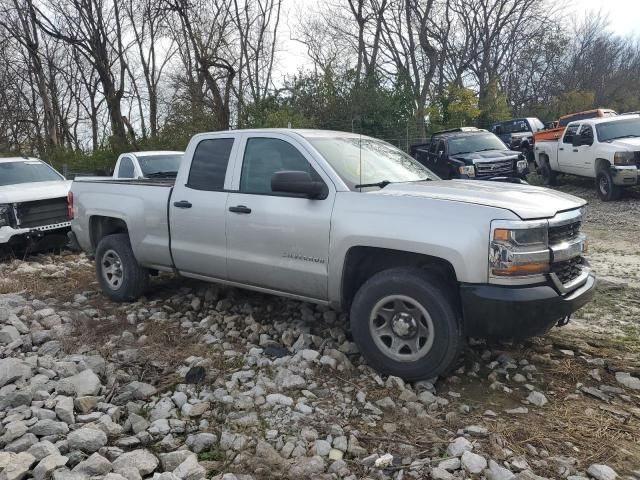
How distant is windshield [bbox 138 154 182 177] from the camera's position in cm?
1088

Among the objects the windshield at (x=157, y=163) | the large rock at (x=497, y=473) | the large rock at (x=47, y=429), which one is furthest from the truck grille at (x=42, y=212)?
the large rock at (x=497, y=473)

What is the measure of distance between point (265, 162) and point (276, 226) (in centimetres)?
69

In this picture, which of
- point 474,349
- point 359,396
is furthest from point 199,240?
point 474,349

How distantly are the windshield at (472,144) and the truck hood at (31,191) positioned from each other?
928 centimetres

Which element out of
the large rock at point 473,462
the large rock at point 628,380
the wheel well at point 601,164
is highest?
the wheel well at point 601,164

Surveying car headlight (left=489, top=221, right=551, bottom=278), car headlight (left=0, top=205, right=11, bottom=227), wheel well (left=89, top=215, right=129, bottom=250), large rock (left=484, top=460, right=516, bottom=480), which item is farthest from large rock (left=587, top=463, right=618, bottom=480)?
car headlight (left=0, top=205, right=11, bottom=227)

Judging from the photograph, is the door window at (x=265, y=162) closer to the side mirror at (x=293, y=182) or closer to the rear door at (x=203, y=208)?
the rear door at (x=203, y=208)

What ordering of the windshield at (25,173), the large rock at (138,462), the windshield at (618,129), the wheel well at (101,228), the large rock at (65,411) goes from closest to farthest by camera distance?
the large rock at (138,462) < the large rock at (65,411) < the wheel well at (101,228) < the windshield at (25,173) < the windshield at (618,129)

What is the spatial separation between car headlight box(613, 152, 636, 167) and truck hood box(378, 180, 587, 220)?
9166 millimetres

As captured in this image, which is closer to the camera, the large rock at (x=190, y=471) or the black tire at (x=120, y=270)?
the large rock at (x=190, y=471)

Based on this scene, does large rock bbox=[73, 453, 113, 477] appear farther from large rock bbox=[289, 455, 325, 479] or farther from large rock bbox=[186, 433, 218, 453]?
large rock bbox=[289, 455, 325, 479]

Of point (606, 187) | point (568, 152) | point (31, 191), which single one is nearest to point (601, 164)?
point (606, 187)

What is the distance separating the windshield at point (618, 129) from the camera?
13.0 metres

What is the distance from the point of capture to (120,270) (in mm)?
6246
